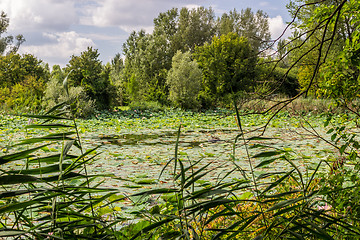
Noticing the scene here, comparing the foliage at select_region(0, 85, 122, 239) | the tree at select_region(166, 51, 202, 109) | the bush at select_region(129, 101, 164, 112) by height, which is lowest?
the bush at select_region(129, 101, 164, 112)

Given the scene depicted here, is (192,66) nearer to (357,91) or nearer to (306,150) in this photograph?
(306,150)

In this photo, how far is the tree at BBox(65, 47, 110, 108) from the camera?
511 inches

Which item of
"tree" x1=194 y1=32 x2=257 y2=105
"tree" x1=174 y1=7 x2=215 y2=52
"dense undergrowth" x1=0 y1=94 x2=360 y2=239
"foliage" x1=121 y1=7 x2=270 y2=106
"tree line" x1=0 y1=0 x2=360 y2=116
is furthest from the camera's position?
"tree" x1=174 y1=7 x2=215 y2=52

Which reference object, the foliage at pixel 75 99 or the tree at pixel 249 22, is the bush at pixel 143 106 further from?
the tree at pixel 249 22

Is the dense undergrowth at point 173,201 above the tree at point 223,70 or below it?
below

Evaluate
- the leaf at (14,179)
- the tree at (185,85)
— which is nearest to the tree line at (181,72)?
the tree at (185,85)

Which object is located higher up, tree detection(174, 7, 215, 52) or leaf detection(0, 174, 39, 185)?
tree detection(174, 7, 215, 52)

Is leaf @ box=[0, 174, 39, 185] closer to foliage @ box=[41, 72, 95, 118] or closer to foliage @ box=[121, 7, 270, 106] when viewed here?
foliage @ box=[41, 72, 95, 118]

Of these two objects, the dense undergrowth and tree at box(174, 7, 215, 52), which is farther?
tree at box(174, 7, 215, 52)

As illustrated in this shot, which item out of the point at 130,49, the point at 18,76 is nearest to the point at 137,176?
the point at 18,76

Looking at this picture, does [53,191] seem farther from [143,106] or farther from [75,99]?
[143,106]

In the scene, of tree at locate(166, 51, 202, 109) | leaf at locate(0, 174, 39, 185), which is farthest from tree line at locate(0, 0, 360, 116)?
leaf at locate(0, 174, 39, 185)

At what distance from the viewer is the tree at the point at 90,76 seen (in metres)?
13.0

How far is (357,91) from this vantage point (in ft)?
6.24
